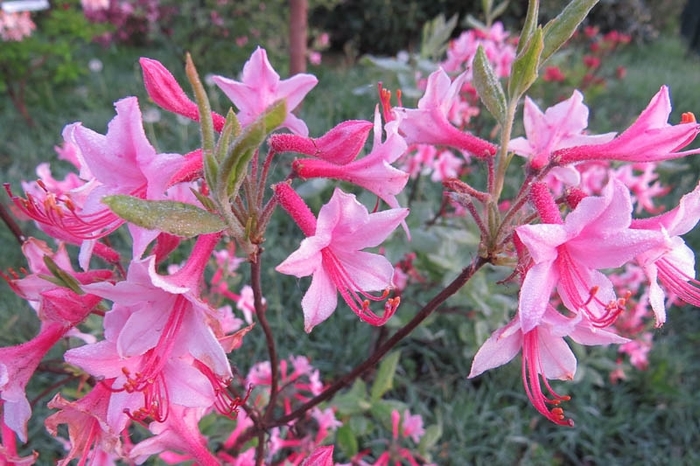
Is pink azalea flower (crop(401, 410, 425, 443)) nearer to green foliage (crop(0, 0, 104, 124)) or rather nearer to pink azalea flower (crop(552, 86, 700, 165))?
Answer: pink azalea flower (crop(552, 86, 700, 165))

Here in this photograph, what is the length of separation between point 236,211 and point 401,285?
1237mm

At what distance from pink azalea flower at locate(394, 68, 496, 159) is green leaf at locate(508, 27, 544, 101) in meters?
0.09

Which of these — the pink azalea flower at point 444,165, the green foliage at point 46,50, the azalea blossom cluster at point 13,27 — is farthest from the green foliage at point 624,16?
the pink azalea flower at point 444,165

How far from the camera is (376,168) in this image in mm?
748

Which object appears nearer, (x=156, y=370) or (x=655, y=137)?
(x=156, y=370)

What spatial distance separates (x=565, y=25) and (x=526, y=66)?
72 mm

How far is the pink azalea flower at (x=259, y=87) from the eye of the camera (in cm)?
79

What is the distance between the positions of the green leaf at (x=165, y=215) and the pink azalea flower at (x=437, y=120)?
1.17 feet

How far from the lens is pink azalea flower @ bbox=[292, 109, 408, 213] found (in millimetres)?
739

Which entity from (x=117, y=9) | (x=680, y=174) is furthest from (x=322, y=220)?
(x=117, y=9)

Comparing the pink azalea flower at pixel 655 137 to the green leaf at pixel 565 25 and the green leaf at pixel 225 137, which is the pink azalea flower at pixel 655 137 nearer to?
the green leaf at pixel 565 25

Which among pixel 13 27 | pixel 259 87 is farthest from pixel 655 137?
pixel 13 27

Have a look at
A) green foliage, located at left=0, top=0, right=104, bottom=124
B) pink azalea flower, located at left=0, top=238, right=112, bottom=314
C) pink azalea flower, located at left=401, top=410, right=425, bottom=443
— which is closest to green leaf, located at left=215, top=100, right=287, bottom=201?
pink azalea flower, located at left=0, top=238, right=112, bottom=314

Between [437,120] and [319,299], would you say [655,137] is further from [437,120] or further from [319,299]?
[319,299]
